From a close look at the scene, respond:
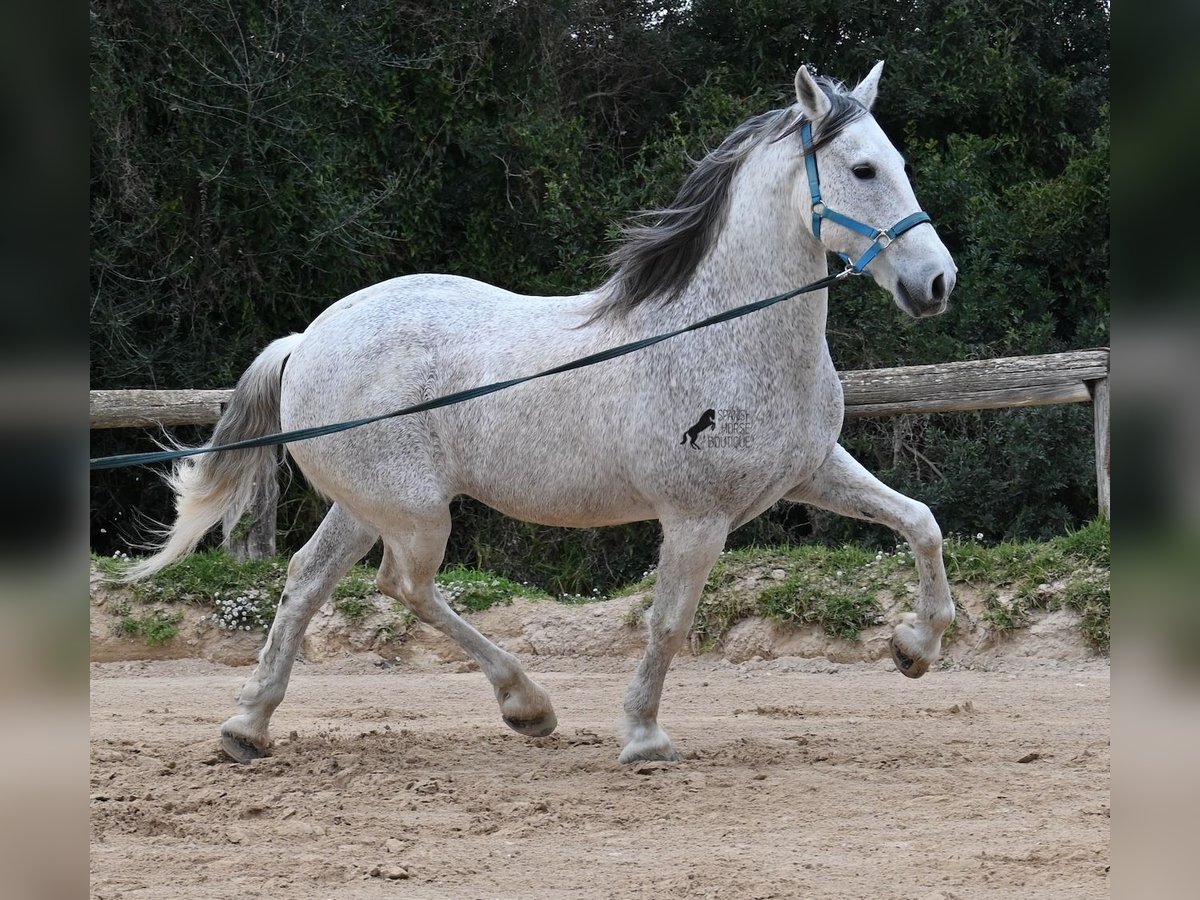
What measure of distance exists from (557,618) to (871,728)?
2.75 m

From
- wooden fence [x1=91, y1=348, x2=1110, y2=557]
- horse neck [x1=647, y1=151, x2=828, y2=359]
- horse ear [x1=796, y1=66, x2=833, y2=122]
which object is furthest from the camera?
wooden fence [x1=91, y1=348, x2=1110, y2=557]

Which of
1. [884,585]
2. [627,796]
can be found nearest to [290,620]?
[627,796]

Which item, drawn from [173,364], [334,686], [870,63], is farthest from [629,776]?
[870,63]

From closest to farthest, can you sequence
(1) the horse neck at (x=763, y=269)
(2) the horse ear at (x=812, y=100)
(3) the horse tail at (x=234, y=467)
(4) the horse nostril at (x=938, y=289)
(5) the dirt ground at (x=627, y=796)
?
→ (5) the dirt ground at (x=627, y=796) → (4) the horse nostril at (x=938, y=289) → (2) the horse ear at (x=812, y=100) → (1) the horse neck at (x=763, y=269) → (3) the horse tail at (x=234, y=467)

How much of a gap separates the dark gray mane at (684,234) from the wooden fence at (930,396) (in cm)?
342

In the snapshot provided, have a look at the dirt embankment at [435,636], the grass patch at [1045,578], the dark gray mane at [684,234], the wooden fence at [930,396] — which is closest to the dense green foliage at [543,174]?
the wooden fence at [930,396]

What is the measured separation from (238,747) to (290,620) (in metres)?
0.49

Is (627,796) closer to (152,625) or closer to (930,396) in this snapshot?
(152,625)

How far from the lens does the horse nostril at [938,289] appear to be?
3.76m

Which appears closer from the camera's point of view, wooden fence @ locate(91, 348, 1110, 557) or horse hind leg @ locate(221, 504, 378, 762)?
horse hind leg @ locate(221, 504, 378, 762)

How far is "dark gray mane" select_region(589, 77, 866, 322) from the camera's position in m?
4.37

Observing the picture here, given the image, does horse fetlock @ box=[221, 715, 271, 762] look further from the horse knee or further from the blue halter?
the blue halter

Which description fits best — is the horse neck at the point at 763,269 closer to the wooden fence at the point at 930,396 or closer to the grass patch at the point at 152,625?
the wooden fence at the point at 930,396

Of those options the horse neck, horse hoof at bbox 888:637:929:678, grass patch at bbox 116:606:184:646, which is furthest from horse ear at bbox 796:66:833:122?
grass patch at bbox 116:606:184:646
